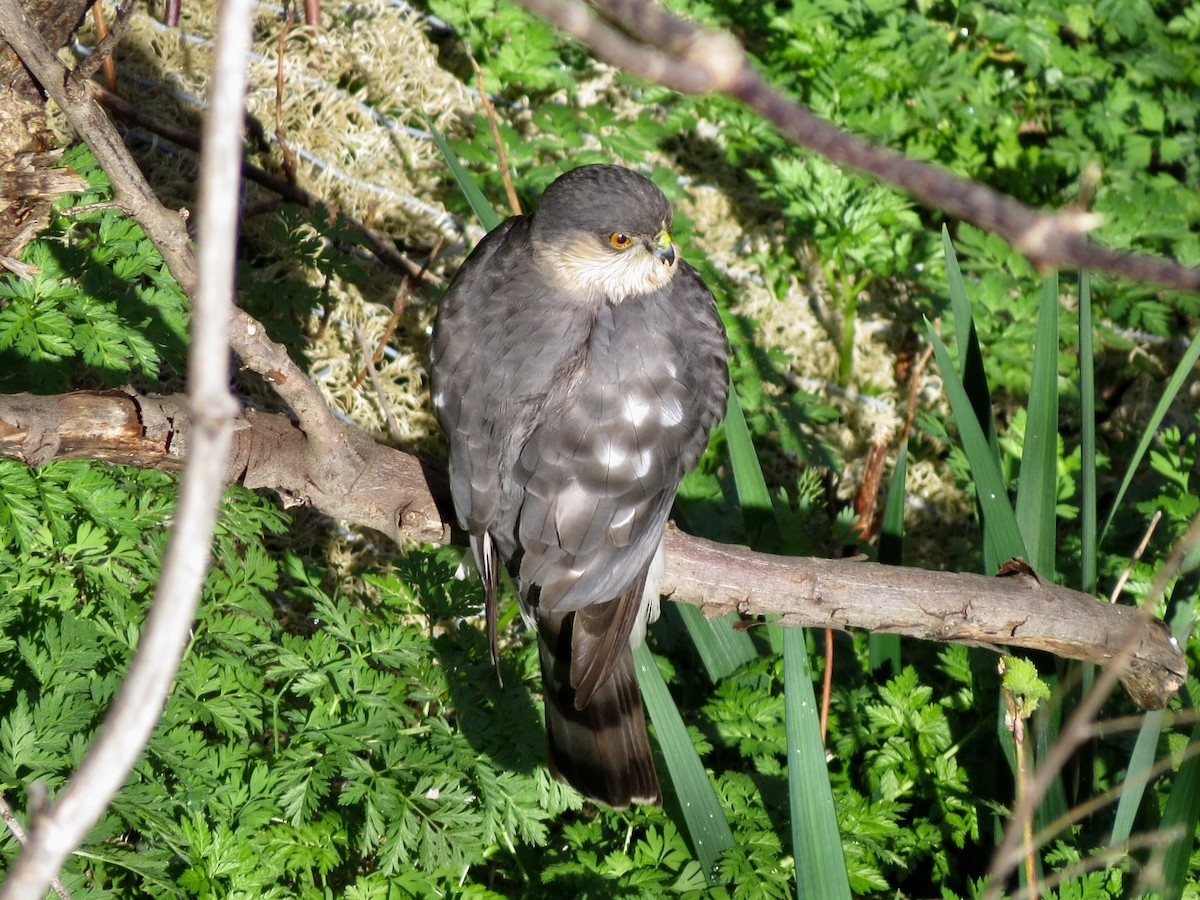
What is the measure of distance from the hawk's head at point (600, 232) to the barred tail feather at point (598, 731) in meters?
0.78

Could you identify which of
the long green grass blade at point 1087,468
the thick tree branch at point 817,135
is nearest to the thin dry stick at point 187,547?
the thick tree branch at point 817,135

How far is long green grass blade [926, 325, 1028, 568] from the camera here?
2.46m

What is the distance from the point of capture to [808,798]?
2123 mm

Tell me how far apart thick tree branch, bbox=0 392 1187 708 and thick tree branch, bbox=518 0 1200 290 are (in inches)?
74.4

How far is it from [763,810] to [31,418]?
5.62ft

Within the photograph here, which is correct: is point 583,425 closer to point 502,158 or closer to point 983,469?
point 983,469

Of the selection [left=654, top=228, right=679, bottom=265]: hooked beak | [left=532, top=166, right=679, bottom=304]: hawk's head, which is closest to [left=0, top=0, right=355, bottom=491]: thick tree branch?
[left=532, top=166, right=679, bottom=304]: hawk's head

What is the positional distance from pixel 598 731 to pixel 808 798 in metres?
0.52

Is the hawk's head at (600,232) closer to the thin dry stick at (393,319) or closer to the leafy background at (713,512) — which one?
the leafy background at (713,512)

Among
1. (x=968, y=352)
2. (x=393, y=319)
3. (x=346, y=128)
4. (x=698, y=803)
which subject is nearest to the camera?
(x=698, y=803)

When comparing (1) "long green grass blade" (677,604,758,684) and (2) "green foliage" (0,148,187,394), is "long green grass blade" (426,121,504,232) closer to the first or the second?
(2) "green foliage" (0,148,187,394)

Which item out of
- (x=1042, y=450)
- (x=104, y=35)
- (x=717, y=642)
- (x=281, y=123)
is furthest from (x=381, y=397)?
(x=1042, y=450)

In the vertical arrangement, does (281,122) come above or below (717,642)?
above

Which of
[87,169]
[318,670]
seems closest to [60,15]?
[87,169]
